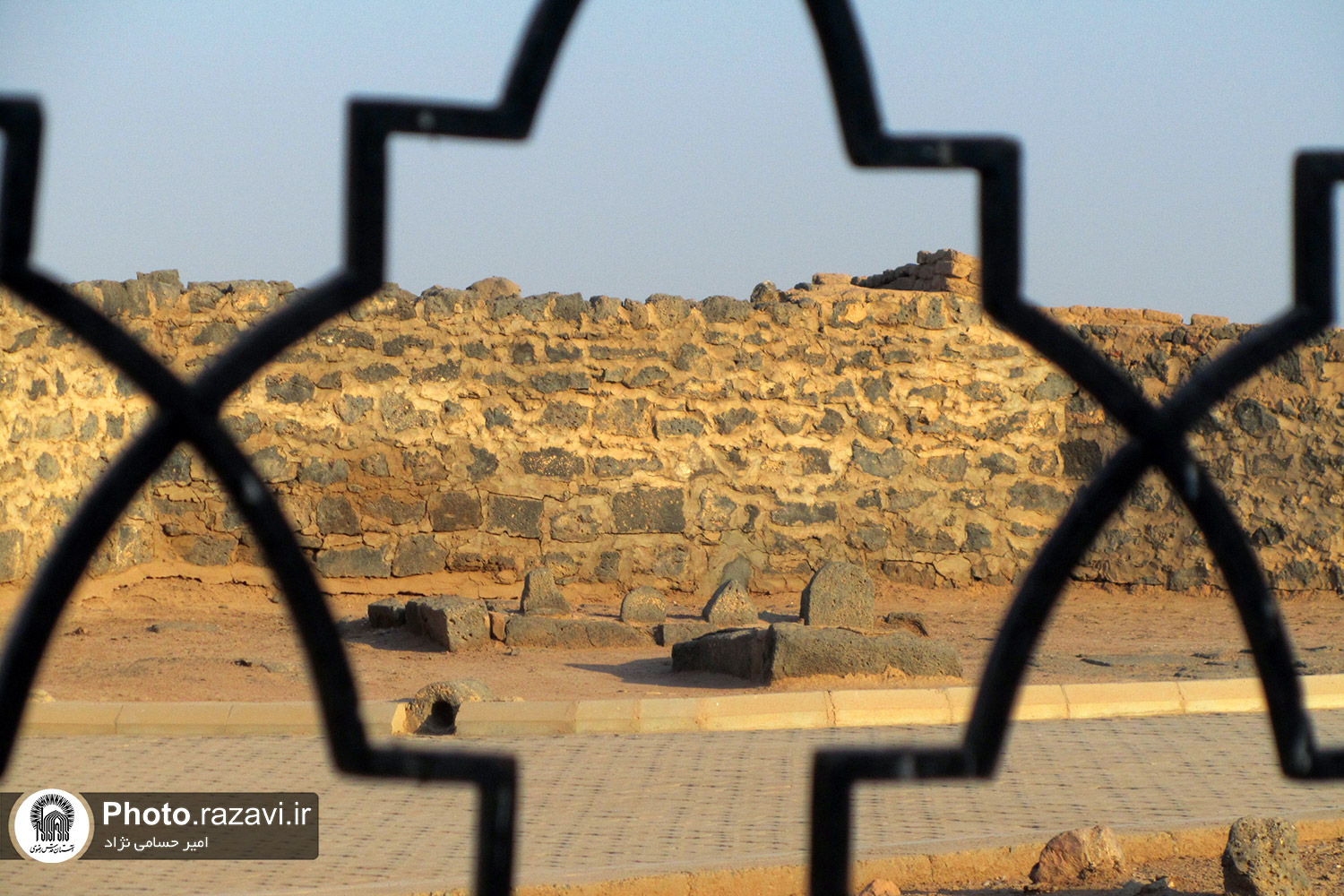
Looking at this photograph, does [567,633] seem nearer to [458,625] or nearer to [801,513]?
[458,625]

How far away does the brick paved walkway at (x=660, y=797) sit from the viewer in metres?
3.64

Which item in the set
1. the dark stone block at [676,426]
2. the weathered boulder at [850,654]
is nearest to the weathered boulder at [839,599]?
the weathered boulder at [850,654]

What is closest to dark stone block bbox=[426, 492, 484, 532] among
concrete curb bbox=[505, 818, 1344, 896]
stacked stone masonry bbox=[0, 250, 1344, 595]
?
stacked stone masonry bbox=[0, 250, 1344, 595]

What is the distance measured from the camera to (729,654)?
6922mm

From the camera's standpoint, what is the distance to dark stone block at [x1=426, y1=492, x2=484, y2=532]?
9781 millimetres

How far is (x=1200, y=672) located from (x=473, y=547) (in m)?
5.30

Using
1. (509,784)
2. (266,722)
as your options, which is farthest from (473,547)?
(509,784)

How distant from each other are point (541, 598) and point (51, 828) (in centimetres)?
472

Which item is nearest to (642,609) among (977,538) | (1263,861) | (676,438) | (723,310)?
(676,438)

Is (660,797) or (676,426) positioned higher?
(676,426)

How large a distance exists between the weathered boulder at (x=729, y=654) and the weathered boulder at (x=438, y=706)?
1.61m

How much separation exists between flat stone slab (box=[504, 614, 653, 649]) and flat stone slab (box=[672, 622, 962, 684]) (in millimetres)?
1093

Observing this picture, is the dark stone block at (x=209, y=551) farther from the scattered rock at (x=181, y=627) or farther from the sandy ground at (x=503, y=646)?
the scattered rock at (x=181, y=627)

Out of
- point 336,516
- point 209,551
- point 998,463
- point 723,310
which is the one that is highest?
point 723,310
